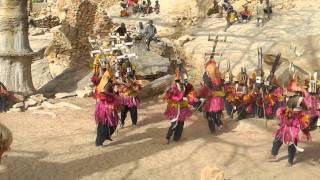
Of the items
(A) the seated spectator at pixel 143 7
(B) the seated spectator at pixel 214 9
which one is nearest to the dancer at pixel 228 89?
(B) the seated spectator at pixel 214 9

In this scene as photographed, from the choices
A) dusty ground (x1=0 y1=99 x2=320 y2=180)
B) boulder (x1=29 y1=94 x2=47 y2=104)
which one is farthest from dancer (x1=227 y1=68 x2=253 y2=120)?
boulder (x1=29 y1=94 x2=47 y2=104)

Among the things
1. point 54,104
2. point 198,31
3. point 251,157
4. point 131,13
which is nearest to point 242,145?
point 251,157

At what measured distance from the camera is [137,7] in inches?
1144

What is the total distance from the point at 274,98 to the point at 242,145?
263cm

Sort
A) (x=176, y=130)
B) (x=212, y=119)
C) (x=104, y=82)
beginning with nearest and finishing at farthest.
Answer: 1. (x=104, y=82)
2. (x=176, y=130)
3. (x=212, y=119)

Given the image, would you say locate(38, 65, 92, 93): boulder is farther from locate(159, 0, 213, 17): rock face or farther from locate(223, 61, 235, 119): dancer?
locate(159, 0, 213, 17): rock face

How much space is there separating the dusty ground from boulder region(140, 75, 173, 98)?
248cm

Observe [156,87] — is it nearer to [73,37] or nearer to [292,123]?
[73,37]

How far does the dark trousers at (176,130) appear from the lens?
985 cm

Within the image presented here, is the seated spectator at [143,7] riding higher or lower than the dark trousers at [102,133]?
higher

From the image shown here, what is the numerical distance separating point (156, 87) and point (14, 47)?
4.27m

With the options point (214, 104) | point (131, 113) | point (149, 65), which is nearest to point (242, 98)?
point (214, 104)

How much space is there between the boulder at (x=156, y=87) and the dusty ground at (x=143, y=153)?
248 cm

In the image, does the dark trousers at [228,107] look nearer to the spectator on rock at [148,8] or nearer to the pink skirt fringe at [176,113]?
the pink skirt fringe at [176,113]
